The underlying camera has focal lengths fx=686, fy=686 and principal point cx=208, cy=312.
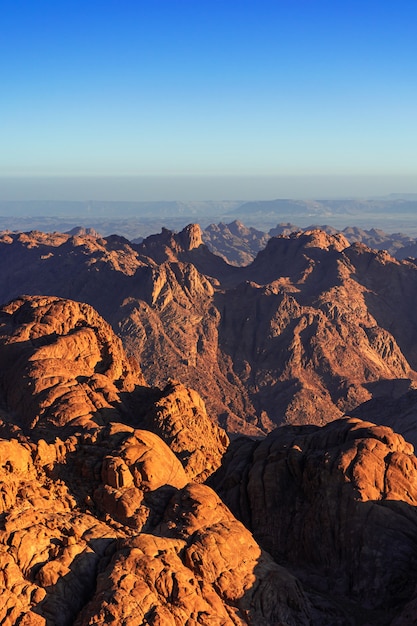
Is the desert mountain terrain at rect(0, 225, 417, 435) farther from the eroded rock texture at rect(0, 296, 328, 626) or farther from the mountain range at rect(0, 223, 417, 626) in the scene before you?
the eroded rock texture at rect(0, 296, 328, 626)

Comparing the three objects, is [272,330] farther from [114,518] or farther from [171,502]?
[114,518]

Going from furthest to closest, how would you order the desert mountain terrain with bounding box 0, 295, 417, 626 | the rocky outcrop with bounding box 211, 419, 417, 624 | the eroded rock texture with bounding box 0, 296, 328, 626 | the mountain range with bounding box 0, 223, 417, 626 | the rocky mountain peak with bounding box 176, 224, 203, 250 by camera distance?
the rocky mountain peak with bounding box 176, 224, 203, 250 < the rocky outcrop with bounding box 211, 419, 417, 624 < the mountain range with bounding box 0, 223, 417, 626 < the desert mountain terrain with bounding box 0, 295, 417, 626 < the eroded rock texture with bounding box 0, 296, 328, 626

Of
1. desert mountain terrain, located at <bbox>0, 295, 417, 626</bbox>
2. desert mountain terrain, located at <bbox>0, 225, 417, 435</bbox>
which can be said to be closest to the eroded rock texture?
desert mountain terrain, located at <bbox>0, 295, 417, 626</bbox>

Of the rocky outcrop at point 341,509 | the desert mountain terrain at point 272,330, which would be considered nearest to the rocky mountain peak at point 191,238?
the desert mountain terrain at point 272,330

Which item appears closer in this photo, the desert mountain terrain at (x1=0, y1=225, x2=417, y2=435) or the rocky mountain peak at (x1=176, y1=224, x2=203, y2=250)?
the desert mountain terrain at (x1=0, y1=225, x2=417, y2=435)

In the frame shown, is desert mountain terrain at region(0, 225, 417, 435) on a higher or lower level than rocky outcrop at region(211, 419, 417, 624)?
lower

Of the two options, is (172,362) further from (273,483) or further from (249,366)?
(273,483)

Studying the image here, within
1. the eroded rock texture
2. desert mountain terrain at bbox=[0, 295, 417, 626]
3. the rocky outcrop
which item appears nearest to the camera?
the eroded rock texture
